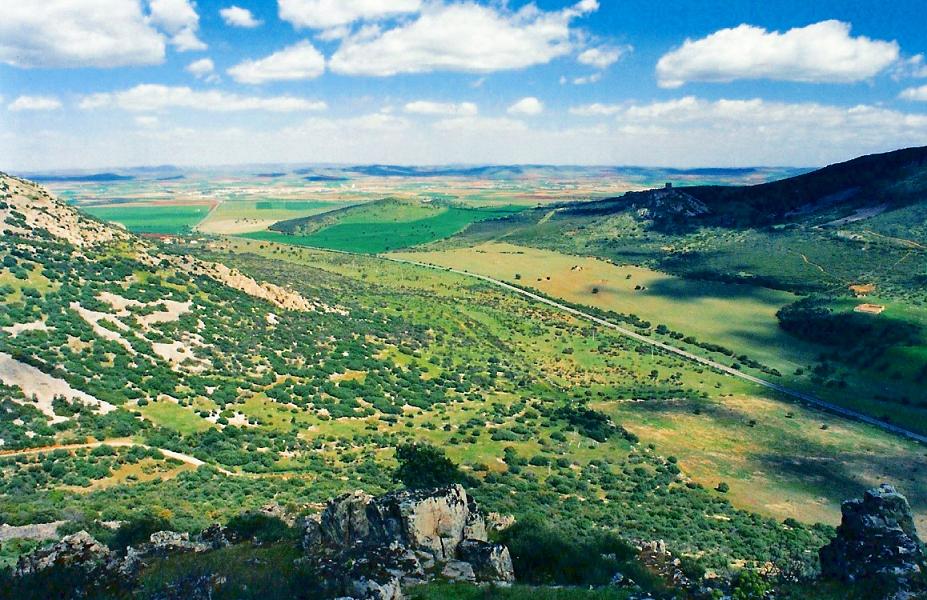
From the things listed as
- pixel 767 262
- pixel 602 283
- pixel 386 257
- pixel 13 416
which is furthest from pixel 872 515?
pixel 386 257

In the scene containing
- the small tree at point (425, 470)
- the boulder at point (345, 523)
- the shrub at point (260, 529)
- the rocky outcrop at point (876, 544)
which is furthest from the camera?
the small tree at point (425, 470)

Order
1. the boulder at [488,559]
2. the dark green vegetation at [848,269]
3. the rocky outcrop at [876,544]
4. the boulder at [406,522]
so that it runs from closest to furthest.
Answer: the boulder at [488,559] < the rocky outcrop at [876,544] < the boulder at [406,522] < the dark green vegetation at [848,269]

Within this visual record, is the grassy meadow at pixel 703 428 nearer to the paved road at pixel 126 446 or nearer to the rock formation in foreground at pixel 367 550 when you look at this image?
the paved road at pixel 126 446

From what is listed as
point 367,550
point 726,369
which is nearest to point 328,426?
point 367,550

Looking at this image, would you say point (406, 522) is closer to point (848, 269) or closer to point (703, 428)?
point (703, 428)

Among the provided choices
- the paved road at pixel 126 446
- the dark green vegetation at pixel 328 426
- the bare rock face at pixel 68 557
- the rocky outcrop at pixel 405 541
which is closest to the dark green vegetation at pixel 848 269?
the dark green vegetation at pixel 328 426

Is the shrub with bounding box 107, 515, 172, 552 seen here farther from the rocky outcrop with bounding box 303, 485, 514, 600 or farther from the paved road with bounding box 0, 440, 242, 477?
the paved road with bounding box 0, 440, 242, 477

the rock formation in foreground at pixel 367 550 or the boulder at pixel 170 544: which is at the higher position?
the rock formation in foreground at pixel 367 550

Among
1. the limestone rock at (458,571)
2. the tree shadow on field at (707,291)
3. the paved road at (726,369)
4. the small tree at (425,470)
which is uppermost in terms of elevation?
the limestone rock at (458,571)
